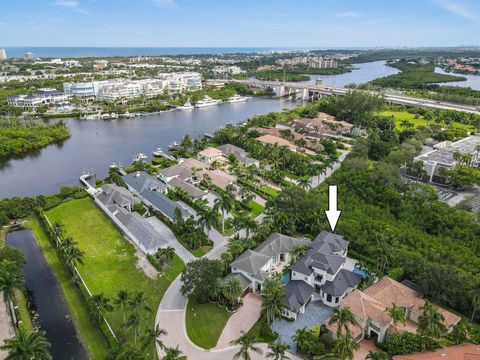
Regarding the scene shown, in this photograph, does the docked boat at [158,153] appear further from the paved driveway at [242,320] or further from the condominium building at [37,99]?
the condominium building at [37,99]

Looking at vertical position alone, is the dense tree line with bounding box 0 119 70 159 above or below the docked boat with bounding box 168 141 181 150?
above

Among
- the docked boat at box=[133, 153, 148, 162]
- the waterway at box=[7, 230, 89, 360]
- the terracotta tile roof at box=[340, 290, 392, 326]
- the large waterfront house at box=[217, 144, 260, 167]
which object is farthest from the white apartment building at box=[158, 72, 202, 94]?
the terracotta tile roof at box=[340, 290, 392, 326]

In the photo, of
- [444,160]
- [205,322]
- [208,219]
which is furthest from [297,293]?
[444,160]

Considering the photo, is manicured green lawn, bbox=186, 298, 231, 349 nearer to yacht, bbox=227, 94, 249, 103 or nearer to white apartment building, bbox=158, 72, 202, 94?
yacht, bbox=227, 94, 249, 103

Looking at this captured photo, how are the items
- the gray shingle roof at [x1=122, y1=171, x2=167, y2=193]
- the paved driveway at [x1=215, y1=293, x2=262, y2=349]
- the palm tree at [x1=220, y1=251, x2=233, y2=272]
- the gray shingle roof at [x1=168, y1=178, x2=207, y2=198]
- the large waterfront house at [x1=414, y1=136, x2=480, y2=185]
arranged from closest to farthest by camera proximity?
the paved driveway at [x1=215, y1=293, x2=262, y2=349] → the palm tree at [x1=220, y1=251, x2=233, y2=272] → the gray shingle roof at [x1=168, y1=178, x2=207, y2=198] → the gray shingle roof at [x1=122, y1=171, x2=167, y2=193] → the large waterfront house at [x1=414, y1=136, x2=480, y2=185]

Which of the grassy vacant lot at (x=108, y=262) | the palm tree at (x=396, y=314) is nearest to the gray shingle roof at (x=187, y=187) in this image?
the grassy vacant lot at (x=108, y=262)
